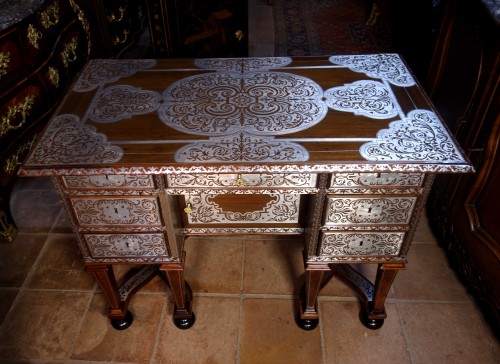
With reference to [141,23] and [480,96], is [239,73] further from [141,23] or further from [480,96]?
[141,23]

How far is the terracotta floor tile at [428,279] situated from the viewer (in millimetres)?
2020

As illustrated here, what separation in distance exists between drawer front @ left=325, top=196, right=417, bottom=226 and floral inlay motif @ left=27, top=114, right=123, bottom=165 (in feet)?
2.47

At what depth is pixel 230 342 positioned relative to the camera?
6.02 feet

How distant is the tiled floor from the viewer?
5.89ft

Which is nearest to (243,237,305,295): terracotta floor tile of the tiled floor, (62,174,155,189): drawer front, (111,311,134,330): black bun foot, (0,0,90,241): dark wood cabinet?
the tiled floor

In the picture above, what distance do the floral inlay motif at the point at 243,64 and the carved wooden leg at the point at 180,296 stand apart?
879 mm

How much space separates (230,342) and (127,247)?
0.68 meters

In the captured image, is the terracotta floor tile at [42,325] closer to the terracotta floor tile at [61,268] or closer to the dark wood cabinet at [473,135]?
the terracotta floor tile at [61,268]

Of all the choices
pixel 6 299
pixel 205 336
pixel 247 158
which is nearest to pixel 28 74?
pixel 6 299

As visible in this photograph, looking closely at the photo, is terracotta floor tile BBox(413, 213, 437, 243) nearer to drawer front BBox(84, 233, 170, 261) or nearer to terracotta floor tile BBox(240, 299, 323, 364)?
terracotta floor tile BBox(240, 299, 323, 364)

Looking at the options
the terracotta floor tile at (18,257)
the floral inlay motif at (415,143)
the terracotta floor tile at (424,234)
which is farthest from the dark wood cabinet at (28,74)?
the terracotta floor tile at (424,234)

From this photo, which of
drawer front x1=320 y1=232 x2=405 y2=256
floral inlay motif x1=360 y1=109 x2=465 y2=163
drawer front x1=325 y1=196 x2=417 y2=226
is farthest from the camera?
drawer front x1=320 y1=232 x2=405 y2=256

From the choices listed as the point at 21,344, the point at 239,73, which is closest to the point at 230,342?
the point at 21,344

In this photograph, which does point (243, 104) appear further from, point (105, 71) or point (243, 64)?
point (105, 71)
